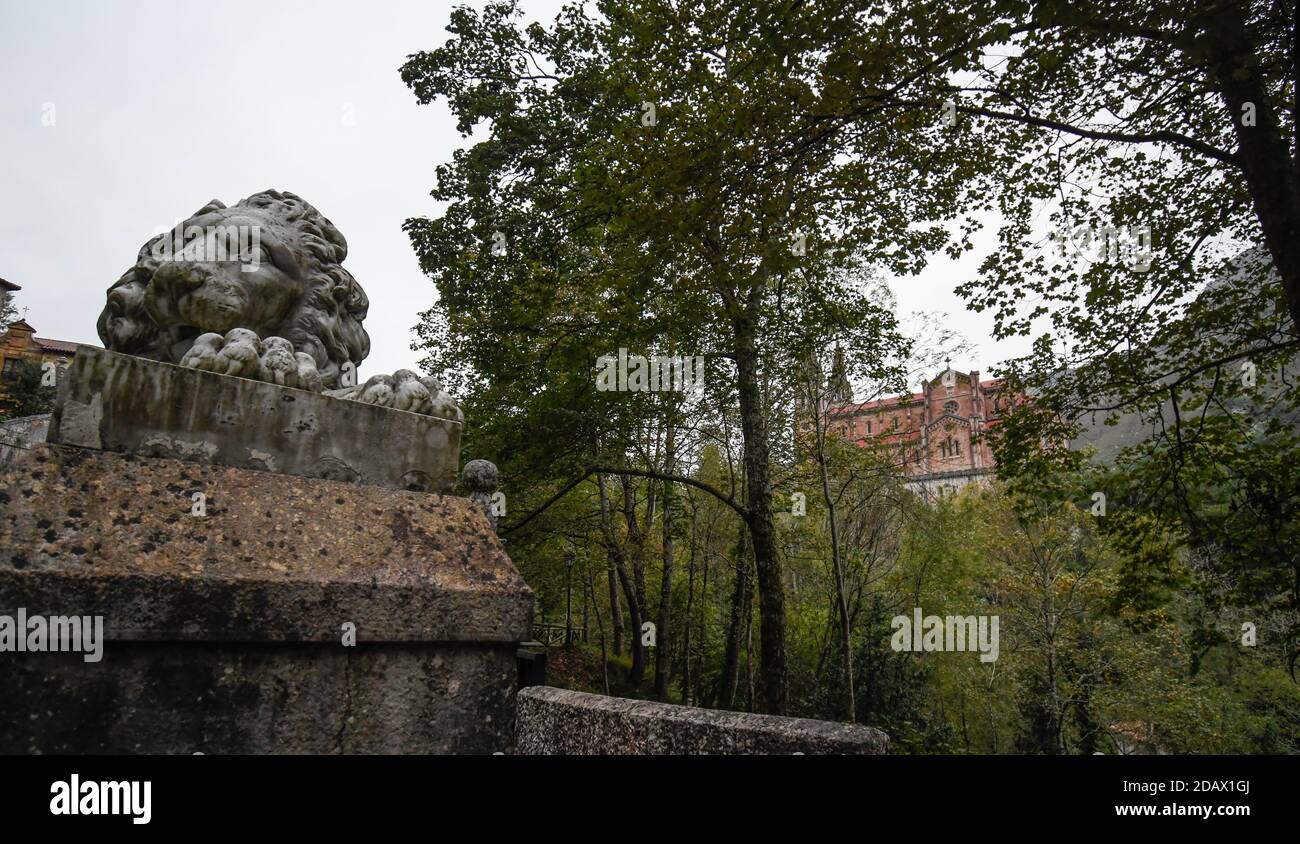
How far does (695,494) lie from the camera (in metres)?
19.0

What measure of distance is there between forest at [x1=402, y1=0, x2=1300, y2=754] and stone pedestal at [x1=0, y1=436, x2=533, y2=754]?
192 inches

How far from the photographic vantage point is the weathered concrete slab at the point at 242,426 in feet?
7.91

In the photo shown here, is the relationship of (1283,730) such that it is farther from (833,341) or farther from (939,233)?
(939,233)

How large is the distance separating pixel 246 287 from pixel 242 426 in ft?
3.12

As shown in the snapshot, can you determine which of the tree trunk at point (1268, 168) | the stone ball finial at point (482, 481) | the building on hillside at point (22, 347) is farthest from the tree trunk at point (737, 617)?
the building on hillside at point (22, 347)

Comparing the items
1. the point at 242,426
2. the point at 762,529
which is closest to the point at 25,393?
the point at 762,529

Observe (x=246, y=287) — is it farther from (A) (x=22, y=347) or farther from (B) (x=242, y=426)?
(A) (x=22, y=347)

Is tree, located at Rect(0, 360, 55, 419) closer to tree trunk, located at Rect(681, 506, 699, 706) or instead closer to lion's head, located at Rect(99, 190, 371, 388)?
tree trunk, located at Rect(681, 506, 699, 706)

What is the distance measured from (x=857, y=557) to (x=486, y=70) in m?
12.8

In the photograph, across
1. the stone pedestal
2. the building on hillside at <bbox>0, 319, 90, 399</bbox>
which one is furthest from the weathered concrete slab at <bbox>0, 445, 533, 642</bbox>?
the building on hillside at <bbox>0, 319, 90, 399</bbox>

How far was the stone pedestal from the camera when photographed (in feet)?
6.77

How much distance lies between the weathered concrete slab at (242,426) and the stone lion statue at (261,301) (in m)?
0.10

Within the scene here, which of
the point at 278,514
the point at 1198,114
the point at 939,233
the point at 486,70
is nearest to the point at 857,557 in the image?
the point at 939,233

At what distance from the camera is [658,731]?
7.32 ft
